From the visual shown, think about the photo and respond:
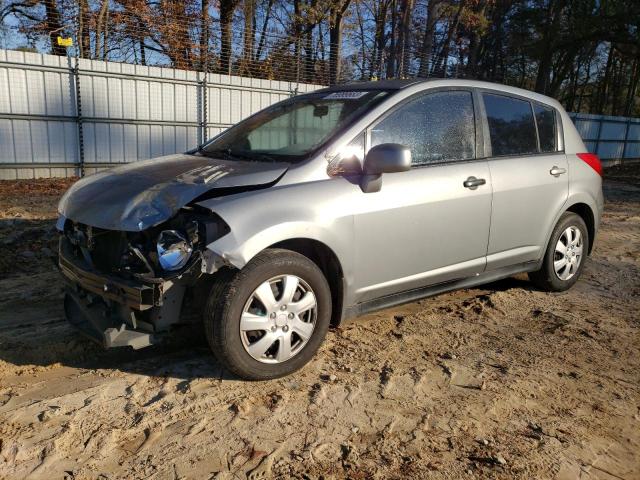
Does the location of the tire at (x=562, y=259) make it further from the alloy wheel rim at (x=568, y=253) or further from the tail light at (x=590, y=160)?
the tail light at (x=590, y=160)

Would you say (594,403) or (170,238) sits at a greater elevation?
(170,238)

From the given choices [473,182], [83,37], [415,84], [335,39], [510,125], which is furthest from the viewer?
[335,39]

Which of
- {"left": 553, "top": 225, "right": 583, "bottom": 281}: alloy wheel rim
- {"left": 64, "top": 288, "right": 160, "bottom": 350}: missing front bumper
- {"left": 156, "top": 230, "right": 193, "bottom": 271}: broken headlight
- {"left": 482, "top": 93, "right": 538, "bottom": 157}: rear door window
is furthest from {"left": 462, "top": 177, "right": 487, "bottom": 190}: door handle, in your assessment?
{"left": 64, "top": 288, "right": 160, "bottom": 350}: missing front bumper

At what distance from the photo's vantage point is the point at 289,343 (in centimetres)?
319

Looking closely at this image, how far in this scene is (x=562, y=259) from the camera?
196 inches

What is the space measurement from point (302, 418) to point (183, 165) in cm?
186

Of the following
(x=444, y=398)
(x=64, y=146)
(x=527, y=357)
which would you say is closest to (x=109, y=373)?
(x=444, y=398)

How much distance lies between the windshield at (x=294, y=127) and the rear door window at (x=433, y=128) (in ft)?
0.66

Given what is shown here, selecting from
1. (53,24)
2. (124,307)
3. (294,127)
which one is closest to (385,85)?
(294,127)

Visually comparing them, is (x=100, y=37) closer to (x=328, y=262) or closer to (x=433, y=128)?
(x=433, y=128)

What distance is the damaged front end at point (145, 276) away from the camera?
9.42 ft

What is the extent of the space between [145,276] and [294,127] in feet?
5.99

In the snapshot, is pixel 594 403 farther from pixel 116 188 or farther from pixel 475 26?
pixel 475 26

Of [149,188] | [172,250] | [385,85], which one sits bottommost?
[172,250]
